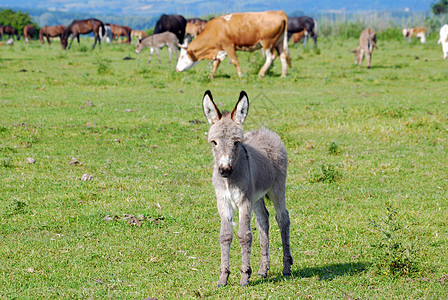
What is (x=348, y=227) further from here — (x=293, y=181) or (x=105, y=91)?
(x=105, y=91)

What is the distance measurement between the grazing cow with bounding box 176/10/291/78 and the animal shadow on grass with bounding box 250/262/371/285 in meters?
17.6

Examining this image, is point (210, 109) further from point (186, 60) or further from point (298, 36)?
A: point (298, 36)

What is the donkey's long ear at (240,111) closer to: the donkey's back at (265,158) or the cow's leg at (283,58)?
the donkey's back at (265,158)

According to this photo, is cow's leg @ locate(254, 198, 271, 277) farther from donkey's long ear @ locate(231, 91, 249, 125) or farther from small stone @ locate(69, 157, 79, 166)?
small stone @ locate(69, 157, 79, 166)

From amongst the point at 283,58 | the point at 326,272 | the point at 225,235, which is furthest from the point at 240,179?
the point at 283,58

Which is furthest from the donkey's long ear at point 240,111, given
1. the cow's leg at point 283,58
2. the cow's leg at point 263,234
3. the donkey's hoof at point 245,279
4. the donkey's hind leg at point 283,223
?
the cow's leg at point 283,58

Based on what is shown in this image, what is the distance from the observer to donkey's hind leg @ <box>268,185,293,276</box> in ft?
20.7

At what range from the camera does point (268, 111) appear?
15.8 m

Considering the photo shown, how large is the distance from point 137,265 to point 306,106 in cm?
1140

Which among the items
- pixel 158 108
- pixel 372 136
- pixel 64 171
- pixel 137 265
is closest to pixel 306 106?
pixel 372 136

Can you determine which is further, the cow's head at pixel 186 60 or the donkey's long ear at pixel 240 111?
the cow's head at pixel 186 60

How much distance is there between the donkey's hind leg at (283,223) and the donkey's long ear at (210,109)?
1.30m

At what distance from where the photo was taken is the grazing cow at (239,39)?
77.8ft

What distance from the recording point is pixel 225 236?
5.60 meters
